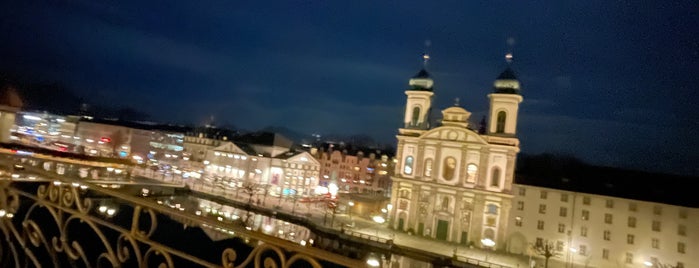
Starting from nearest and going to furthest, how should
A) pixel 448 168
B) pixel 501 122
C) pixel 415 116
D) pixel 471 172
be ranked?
pixel 471 172 → pixel 501 122 → pixel 448 168 → pixel 415 116

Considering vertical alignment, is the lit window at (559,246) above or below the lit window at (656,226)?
below

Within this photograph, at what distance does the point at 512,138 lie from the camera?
107 ft

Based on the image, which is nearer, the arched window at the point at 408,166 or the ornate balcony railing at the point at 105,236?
the ornate balcony railing at the point at 105,236

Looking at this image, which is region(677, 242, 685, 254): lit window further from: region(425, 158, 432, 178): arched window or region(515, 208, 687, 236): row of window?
region(425, 158, 432, 178): arched window

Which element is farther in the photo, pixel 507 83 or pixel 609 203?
pixel 507 83

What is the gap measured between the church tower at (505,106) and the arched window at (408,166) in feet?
21.1

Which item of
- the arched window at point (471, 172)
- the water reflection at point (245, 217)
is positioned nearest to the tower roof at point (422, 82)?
the arched window at point (471, 172)

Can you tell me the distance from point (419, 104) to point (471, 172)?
734 centimetres

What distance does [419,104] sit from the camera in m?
37.3

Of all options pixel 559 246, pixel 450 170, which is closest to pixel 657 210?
pixel 559 246

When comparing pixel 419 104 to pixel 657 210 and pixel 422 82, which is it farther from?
pixel 657 210

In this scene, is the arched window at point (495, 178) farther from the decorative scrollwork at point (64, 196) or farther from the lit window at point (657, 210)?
the decorative scrollwork at point (64, 196)

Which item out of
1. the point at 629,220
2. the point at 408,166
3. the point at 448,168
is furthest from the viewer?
the point at 408,166

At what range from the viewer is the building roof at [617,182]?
91.1 ft
